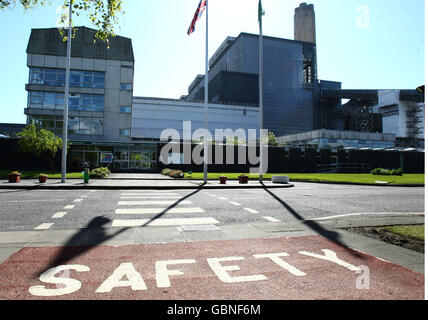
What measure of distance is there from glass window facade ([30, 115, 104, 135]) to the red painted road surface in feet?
140

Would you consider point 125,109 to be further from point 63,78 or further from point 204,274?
point 204,274

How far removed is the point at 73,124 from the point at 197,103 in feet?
134

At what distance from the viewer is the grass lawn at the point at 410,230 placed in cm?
519

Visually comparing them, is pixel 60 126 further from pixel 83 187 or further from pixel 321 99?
pixel 321 99

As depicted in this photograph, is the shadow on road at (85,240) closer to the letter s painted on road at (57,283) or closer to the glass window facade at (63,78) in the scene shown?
the letter s painted on road at (57,283)

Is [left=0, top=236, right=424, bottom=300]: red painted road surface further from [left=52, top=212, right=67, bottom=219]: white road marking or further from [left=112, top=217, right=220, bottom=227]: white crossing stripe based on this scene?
[left=52, top=212, right=67, bottom=219]: white road marking

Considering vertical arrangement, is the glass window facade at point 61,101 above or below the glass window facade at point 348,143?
above

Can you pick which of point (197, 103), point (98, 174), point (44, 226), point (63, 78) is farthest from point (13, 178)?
point (197, 103)

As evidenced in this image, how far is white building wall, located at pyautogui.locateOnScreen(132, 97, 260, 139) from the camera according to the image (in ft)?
243

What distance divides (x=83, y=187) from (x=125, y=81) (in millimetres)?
33563

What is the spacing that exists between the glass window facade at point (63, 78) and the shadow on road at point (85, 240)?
1677 inches

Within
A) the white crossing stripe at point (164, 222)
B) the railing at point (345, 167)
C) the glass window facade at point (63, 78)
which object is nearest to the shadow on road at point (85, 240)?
the white crossing stripe at point (164, 222)

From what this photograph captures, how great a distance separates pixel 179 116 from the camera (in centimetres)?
7581

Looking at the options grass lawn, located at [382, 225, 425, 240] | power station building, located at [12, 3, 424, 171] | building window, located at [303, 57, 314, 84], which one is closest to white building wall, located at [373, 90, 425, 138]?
power station building, located at [12, 3, 424, 171]
